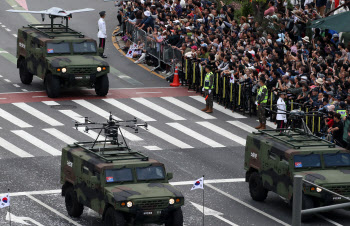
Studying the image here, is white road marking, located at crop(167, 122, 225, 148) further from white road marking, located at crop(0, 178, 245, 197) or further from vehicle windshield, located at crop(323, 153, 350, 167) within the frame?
vehicle windshield, located at crop(323, 153, 350, 167)

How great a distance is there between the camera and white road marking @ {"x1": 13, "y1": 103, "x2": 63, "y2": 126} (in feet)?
119

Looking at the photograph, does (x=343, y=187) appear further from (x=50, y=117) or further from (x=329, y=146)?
(x=50, y=117)

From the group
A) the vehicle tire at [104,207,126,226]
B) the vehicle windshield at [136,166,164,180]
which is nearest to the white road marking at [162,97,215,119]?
the vehicle windshield at [136,166,164,180]

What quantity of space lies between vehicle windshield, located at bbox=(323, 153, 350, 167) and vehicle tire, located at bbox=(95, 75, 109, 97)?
1575 cm

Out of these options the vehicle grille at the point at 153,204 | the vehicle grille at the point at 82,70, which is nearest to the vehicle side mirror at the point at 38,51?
the vehicle grille at the point at 82,70

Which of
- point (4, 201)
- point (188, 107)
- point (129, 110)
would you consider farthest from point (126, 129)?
point (4, 201)

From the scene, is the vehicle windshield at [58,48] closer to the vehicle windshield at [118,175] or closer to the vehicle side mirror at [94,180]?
the vehicle side mirror at [94,180]

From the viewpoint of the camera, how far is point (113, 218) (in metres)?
22.7

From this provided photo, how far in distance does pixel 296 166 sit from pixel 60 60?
1621 centimetres

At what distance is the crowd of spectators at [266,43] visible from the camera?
3438cm

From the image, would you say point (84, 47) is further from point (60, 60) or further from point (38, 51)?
point (38, 51)

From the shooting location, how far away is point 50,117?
3684 centimetres

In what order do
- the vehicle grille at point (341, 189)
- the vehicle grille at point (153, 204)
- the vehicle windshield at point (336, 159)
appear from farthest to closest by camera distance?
1. the vehicle windshield at point (336, 159)
2. the vehicle grille at point (341, 189)
3. the vehicle grille at point (153, 204)

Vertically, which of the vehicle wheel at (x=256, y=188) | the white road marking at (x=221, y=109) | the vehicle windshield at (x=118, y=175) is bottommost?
the vehicle wheel at (x=256, y=188)
